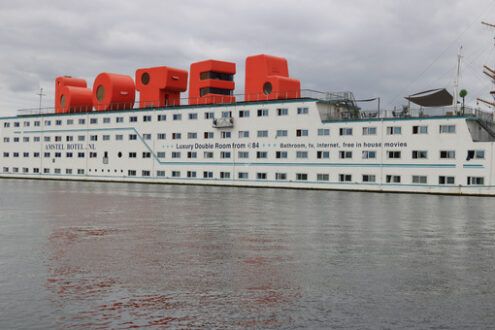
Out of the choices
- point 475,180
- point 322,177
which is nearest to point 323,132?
point 322,177

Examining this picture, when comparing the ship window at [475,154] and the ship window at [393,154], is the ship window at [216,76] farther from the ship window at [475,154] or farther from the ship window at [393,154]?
the ship window at [475,154]

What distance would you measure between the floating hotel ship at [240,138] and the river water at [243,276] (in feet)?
115

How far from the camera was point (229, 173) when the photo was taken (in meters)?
65.0

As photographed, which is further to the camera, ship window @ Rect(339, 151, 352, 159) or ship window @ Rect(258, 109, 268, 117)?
ship window @ Rect(258, 109, 268, 117)

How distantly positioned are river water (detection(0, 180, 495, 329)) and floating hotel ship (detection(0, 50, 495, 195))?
3497cm

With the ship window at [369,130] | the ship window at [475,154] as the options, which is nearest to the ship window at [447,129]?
the ship window at [475,154]

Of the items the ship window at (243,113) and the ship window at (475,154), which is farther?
the ship window at (243,113)

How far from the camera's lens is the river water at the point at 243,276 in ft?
25.0

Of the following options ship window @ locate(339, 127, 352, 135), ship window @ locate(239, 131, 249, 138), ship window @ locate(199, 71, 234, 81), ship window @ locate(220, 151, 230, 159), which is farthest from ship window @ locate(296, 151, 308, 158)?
ship window @ locate(199, 71, 234, 81)

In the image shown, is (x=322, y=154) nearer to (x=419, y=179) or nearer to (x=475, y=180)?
(x=419, y=179)

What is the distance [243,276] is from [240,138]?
54.6 meters

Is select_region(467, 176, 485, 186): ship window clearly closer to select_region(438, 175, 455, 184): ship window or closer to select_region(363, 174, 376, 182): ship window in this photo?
select_region(438, 175, 455, 184): ship window

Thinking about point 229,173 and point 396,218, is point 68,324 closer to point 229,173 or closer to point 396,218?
point 396,218

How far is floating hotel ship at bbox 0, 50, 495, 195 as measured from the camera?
52500mm
